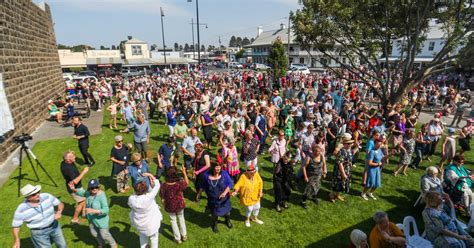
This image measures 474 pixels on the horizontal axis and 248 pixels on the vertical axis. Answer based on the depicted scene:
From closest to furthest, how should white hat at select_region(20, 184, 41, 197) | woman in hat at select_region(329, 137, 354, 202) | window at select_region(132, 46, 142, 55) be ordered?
1. white hat at select_region(20, 184, 41, 197)
2. woman in hat at select_region(329, 137, 354, 202)
3. window at select_region(132, 46, 142, 55)

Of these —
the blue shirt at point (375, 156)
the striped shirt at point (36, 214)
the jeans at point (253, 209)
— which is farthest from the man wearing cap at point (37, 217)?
the blue shirt at point (375, 156)

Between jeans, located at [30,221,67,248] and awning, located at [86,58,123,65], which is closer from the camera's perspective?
jeans, located at [30,221,67,248]

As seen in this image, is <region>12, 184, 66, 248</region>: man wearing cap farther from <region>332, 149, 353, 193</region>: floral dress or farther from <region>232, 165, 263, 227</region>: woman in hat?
<region>332, 149, 353, 193</region>: floral dress

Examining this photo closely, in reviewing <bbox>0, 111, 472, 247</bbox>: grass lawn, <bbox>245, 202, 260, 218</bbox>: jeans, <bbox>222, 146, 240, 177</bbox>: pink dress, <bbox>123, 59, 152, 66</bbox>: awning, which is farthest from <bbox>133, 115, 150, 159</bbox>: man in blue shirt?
<bbox>123, 59, 152, 66</bbox>: awning

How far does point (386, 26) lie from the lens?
13000 mm

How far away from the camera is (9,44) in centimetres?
1108

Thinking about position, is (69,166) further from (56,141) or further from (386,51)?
(386,51)

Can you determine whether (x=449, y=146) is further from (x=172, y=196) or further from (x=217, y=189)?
(x=172, y=196)

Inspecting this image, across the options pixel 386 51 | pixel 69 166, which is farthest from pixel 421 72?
pixel 69 166

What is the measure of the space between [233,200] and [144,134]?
12.4 feet

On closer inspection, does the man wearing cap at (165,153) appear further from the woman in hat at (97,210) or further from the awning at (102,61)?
the awning at (102,61)

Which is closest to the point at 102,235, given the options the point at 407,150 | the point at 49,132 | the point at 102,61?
the point at 407,150

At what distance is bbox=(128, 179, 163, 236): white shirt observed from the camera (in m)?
4.41

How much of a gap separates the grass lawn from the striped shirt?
4.52 feet
